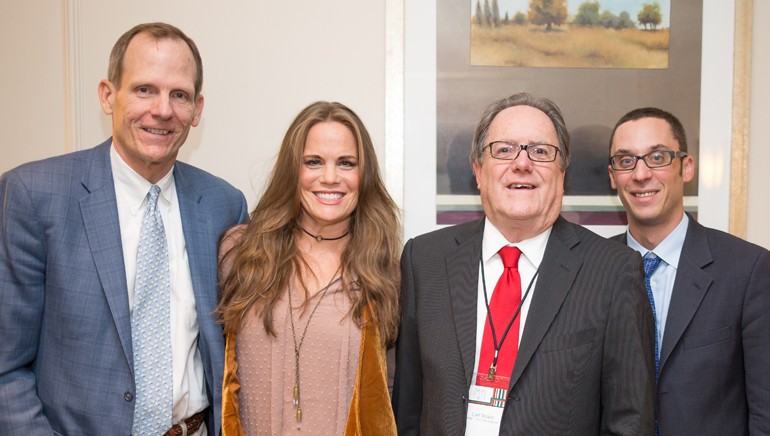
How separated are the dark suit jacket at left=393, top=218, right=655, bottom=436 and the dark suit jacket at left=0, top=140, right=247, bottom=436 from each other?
0.94 metres

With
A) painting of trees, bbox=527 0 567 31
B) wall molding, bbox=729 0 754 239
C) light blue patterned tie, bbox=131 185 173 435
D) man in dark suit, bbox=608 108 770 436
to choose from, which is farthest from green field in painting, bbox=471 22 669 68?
light blue patterned tie, bbox=131 185 173 435

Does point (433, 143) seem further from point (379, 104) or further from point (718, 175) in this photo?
point (718, 175)

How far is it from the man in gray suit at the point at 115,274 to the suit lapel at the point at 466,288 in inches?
31.3

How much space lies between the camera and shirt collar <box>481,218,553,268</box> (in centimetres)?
195

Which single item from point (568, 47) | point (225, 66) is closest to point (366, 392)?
point (225, 66)

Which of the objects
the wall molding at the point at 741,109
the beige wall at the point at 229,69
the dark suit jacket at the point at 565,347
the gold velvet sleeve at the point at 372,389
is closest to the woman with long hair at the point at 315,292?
the gold velvet sleeve at the point at 372,389

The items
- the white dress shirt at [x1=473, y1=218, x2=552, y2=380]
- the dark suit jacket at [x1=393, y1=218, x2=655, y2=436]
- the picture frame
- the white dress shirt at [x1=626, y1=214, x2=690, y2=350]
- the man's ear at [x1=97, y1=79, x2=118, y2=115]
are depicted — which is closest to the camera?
the dark suit jacket at [x1=393, y1=218, x2=655, y2=436]

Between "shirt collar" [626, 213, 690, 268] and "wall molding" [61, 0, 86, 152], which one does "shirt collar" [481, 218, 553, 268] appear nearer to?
"shirt collar" [626, 213, 690, 268]

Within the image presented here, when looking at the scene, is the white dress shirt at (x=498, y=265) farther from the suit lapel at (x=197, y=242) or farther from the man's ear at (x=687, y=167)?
the suit lapel at (x=197, y=242)

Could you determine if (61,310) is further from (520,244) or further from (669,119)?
(669,119)

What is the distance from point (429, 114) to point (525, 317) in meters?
1.22

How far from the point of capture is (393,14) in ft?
9.03

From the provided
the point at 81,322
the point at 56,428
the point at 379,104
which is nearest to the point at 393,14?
the point at 379,104

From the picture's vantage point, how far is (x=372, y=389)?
6.72 feet
